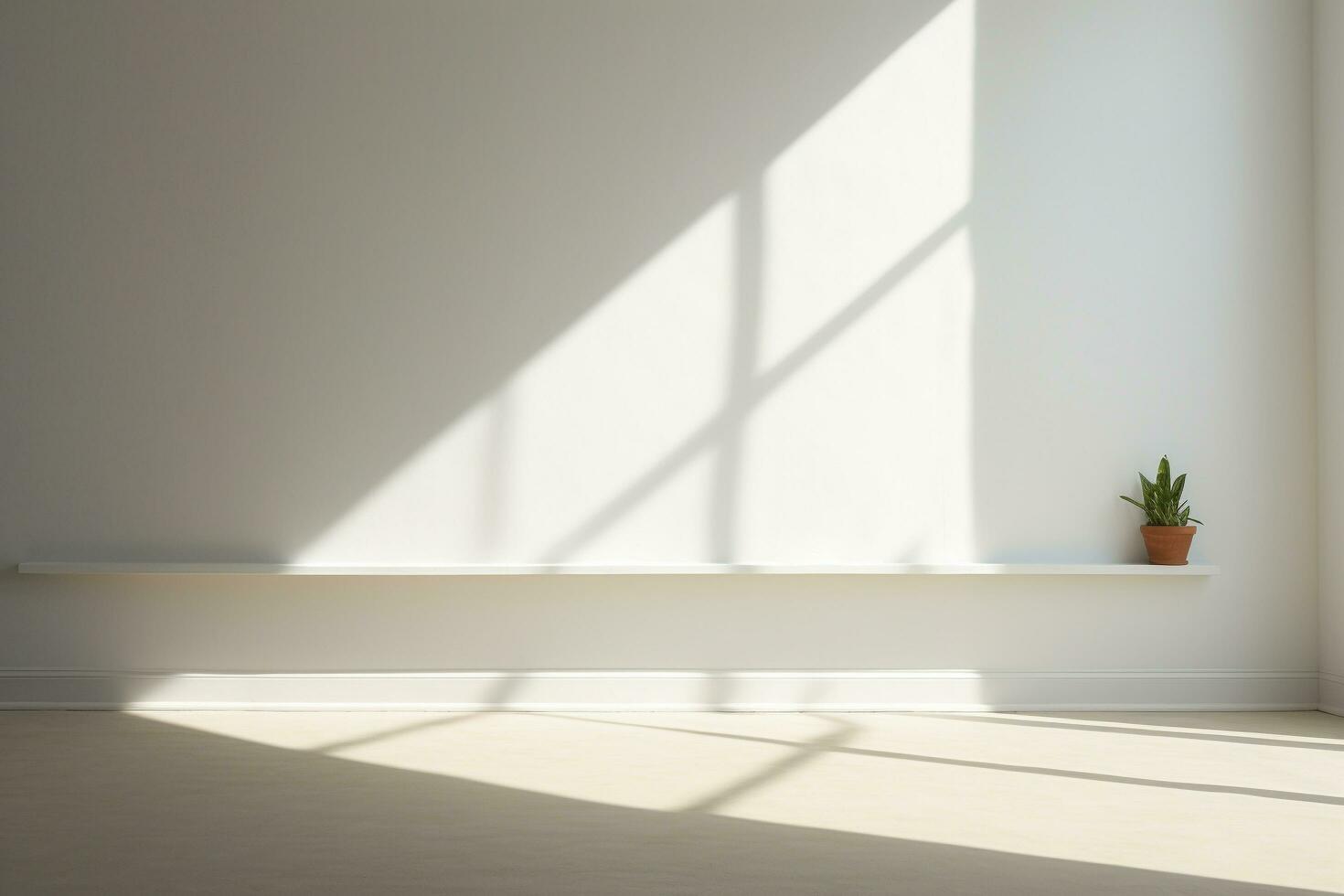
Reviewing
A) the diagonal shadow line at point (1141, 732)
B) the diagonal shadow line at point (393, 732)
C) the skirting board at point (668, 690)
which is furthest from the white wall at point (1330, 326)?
the diagonal shadow line at point (393, 732)

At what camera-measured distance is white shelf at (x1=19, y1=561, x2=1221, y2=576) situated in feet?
11.8

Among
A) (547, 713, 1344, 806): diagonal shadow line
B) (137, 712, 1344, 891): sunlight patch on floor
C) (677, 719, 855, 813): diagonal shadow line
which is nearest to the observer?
(137, 712, 1344, 891): sunlight patch on floor

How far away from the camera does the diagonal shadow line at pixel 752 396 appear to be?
3.79 m

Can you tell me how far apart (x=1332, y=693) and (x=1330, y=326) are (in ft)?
4.34

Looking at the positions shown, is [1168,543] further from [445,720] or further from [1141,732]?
[445,720]

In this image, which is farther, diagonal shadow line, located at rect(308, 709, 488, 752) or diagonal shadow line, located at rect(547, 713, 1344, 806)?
diagonal shadow line, located at rect(308, 709, 488, 752)

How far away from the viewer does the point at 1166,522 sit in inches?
149

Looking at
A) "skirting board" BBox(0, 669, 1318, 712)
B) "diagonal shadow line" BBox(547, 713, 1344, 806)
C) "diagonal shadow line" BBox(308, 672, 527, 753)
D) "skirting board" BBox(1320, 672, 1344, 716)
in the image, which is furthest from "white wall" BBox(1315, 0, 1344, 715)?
"diagonal shadow line" BBox(308, 672, 527, 753)

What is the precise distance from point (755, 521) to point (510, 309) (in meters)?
1.15

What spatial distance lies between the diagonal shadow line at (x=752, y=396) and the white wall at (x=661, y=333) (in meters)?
0.01

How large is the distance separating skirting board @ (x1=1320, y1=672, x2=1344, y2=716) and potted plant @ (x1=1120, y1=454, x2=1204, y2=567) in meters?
0.68

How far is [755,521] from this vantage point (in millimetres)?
3811

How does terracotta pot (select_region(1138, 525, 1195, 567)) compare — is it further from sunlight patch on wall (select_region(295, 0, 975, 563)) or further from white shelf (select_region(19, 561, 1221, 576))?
sunlight patch on wall (select_region(295, 0, 975, 563))

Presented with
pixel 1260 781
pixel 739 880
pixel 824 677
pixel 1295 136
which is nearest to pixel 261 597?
pixel 824 677
